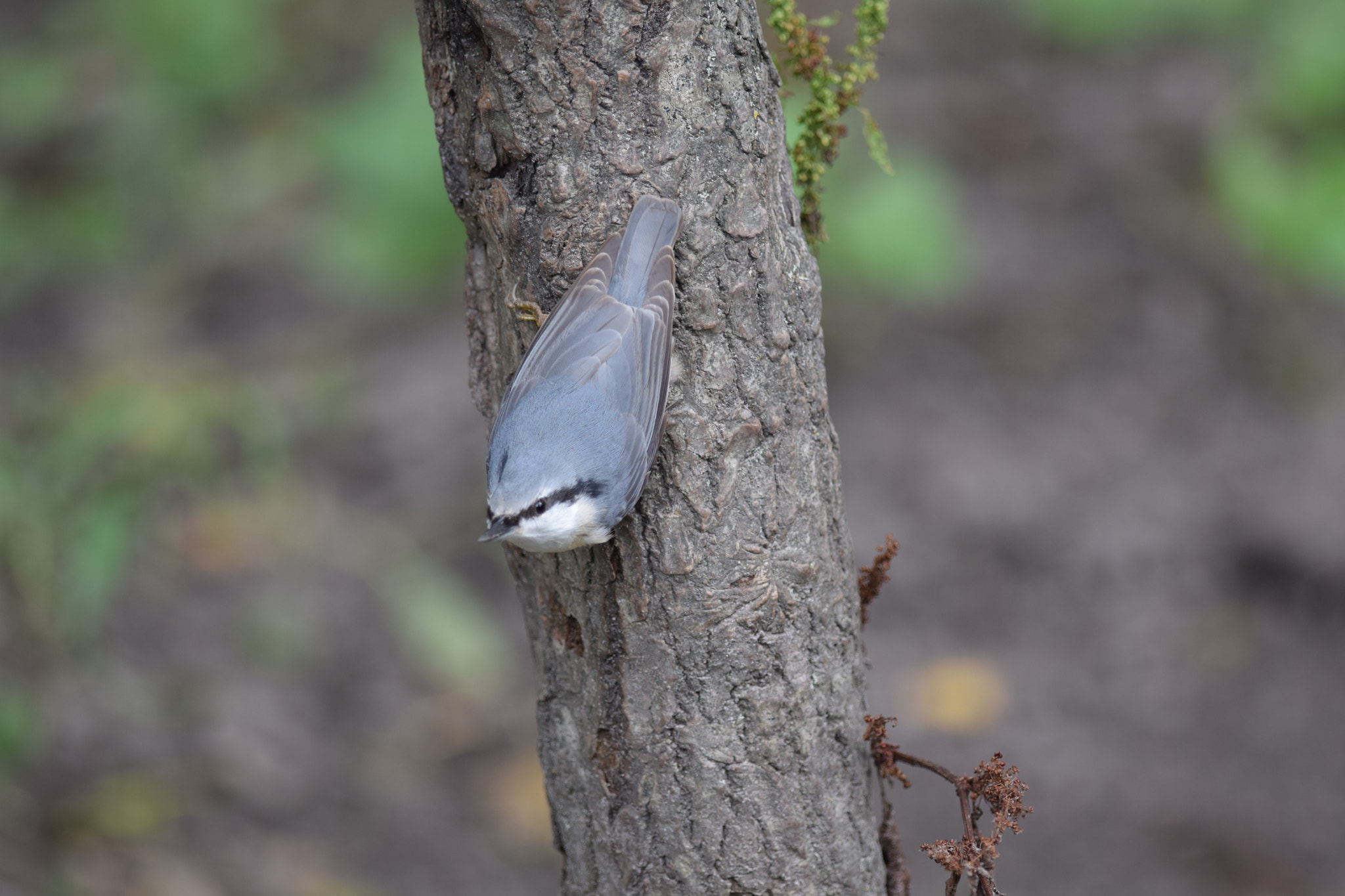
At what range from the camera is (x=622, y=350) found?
222cm

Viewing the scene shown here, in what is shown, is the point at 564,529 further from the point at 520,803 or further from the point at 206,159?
the point at 206,159

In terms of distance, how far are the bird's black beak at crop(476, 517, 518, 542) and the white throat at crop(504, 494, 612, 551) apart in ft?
0.13

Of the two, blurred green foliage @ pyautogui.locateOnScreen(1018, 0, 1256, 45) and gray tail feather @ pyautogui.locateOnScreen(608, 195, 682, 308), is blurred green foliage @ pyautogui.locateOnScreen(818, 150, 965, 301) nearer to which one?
blurred green foliage @ pyautogui.locateOnScreen(1018, 0, 1256, 45)

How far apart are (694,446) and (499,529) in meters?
0.47

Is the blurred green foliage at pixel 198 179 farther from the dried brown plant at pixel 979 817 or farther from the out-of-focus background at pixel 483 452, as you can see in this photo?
the dried brown plant at pixel 979 817

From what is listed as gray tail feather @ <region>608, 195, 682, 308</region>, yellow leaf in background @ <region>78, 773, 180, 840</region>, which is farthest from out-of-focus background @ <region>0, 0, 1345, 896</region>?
gray tail feather @ <region>608, 195, 682, 308</region>

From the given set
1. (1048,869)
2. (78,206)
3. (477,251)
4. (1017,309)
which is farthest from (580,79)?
(78,206)

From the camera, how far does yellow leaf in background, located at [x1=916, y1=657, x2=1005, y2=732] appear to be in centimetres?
427

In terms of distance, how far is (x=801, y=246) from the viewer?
6.37 feet

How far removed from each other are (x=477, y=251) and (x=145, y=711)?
2.99m

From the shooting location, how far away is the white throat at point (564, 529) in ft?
6.23

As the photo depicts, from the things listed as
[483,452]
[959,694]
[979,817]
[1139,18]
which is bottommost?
[979,817]

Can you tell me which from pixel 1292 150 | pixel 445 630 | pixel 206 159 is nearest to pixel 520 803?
pixel 445 630

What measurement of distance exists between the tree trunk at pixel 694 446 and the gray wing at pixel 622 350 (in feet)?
0.10
